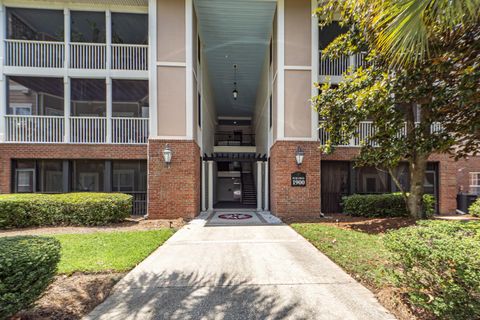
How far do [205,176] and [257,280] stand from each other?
849cm

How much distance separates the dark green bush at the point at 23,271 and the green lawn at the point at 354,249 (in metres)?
4.43

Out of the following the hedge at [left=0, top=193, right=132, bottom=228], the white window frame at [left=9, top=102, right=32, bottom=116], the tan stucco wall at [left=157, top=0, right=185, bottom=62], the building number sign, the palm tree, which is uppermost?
the tan stucco wall at [left=157, top=0, right=185, bottom=62]

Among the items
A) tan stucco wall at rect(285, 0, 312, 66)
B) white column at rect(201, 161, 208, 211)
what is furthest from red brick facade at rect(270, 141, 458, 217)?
white column at rect(201, 161, 208, 211)

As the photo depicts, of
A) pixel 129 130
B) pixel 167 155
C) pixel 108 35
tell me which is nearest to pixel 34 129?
pixel 129 130

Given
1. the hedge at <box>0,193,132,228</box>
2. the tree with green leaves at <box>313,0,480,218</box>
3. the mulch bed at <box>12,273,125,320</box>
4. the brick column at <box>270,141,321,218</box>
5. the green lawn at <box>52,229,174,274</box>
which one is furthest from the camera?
the brick column at <box>270,141,321,218</box>

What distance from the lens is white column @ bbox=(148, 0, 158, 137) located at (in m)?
9.33

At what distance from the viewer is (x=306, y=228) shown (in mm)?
7359

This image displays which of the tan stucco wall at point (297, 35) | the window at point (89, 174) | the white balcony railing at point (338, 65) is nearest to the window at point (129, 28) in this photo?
the window at point (89, 174)

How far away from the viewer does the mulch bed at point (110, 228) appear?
7.23 meters

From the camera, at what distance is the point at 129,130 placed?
1008 centimetres

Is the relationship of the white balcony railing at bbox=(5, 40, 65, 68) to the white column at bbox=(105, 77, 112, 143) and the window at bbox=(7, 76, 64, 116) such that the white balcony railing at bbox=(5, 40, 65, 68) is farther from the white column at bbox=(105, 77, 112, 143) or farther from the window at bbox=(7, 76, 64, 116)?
the white column at bbox=(105, 77, 112, 143)

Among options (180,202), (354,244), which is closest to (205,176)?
(180,202)

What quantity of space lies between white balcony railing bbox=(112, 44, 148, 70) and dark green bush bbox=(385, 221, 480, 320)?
35.5 ft

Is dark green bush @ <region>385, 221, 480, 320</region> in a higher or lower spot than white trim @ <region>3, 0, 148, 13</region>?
lower
